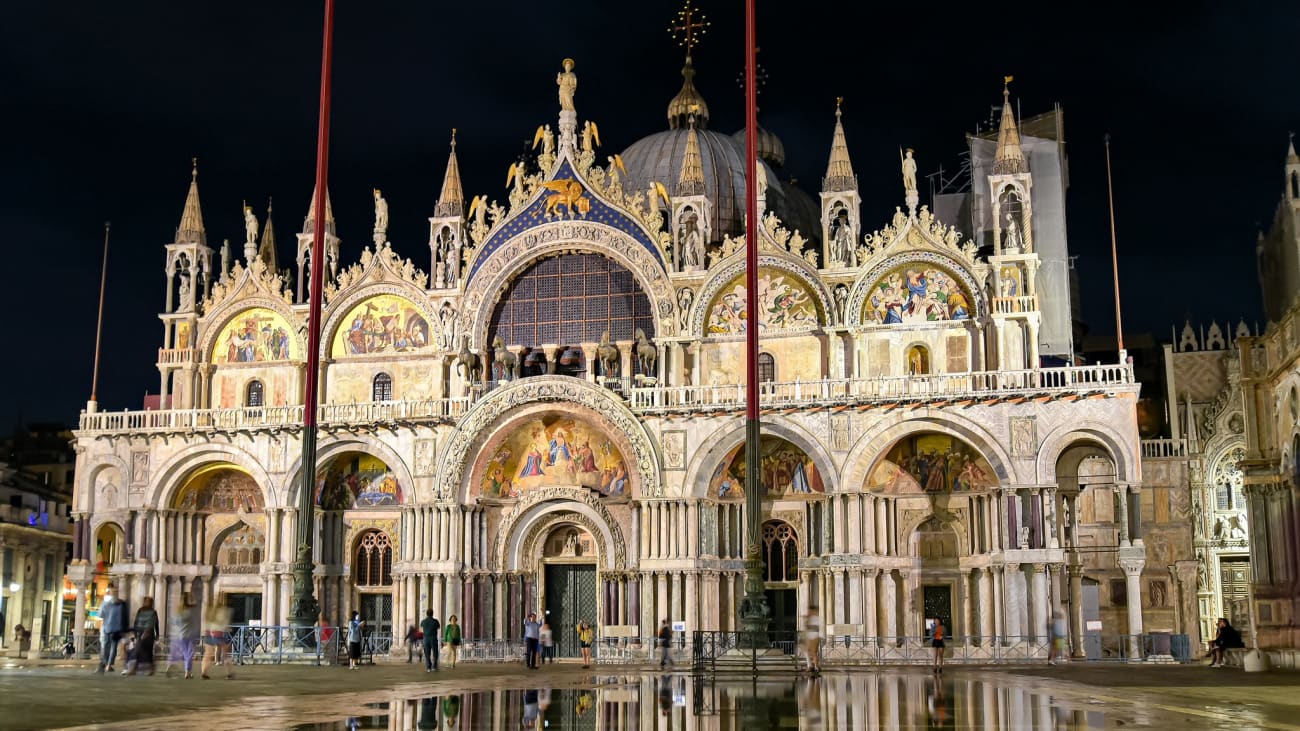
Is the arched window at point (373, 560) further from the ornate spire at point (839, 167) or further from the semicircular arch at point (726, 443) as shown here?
the ornate spire at point (839, 167)

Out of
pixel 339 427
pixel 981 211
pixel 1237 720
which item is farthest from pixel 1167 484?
pixel 1237 720

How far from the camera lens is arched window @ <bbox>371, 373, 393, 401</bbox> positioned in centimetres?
5094

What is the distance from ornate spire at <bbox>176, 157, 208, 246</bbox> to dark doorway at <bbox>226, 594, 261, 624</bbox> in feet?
43.2

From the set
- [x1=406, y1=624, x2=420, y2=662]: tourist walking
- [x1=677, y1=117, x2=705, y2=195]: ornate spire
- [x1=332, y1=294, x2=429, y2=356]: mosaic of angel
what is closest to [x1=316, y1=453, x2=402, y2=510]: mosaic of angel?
[x1=332, y1=294, x2=429, y2=356]: mosaic of angel

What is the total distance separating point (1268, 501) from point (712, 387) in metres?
16.5

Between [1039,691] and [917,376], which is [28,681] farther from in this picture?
[917,376]

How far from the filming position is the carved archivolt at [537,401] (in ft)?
149

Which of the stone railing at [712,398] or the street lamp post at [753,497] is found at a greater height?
the stone railing at [712,398]

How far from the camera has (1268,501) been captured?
37.4m

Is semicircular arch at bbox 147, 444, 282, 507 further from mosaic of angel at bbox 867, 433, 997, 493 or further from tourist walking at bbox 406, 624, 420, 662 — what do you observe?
mosaic of angel at bbox 867, 433, 997, 493

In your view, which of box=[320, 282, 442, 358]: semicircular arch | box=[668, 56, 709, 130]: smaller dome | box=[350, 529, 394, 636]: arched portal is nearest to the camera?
box=[350, 529, 394, 636]: arched portal

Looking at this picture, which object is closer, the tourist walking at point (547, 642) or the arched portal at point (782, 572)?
the tourist walking at point (547, 642)

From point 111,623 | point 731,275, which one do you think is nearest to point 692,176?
point 731,275

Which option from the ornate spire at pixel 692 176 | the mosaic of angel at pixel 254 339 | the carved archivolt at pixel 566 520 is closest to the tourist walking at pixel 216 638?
the carved archivolt at pixel 566 520
